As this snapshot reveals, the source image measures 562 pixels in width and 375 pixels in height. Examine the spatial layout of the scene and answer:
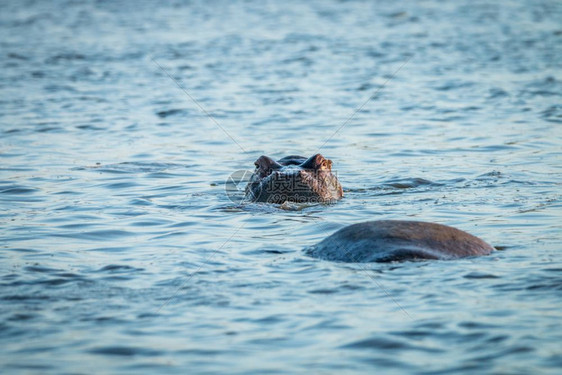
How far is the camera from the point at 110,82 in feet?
78.5

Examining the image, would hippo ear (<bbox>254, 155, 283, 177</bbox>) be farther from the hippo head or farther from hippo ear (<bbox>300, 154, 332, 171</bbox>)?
hippo ear (<bbox>300, 154, 332, 171</bbox>)

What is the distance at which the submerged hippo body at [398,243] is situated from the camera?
8.11 meters

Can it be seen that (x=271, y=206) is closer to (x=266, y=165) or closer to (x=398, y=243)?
(x=266, y=165)

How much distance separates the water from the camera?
253 inches

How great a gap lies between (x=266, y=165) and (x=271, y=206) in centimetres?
57

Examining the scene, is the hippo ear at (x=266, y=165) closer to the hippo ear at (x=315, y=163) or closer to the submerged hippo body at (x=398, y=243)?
the hippo ear at (x=315, y=163)

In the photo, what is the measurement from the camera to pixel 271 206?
11.4 metres

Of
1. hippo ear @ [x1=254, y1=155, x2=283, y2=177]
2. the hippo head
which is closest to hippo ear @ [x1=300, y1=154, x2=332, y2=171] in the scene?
the hippo head

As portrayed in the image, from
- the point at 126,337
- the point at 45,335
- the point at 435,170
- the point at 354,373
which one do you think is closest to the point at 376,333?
the point at 354,373

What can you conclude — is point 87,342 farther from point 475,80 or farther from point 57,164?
point 475,80

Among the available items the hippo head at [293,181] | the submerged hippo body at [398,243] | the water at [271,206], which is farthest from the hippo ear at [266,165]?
the submerged hippo body at [398,243]

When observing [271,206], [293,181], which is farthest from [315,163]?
[271,206]

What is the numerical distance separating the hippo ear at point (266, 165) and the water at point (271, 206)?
0.54 meters

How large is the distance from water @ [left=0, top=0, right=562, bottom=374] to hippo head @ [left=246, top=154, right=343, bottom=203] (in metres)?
0.27
